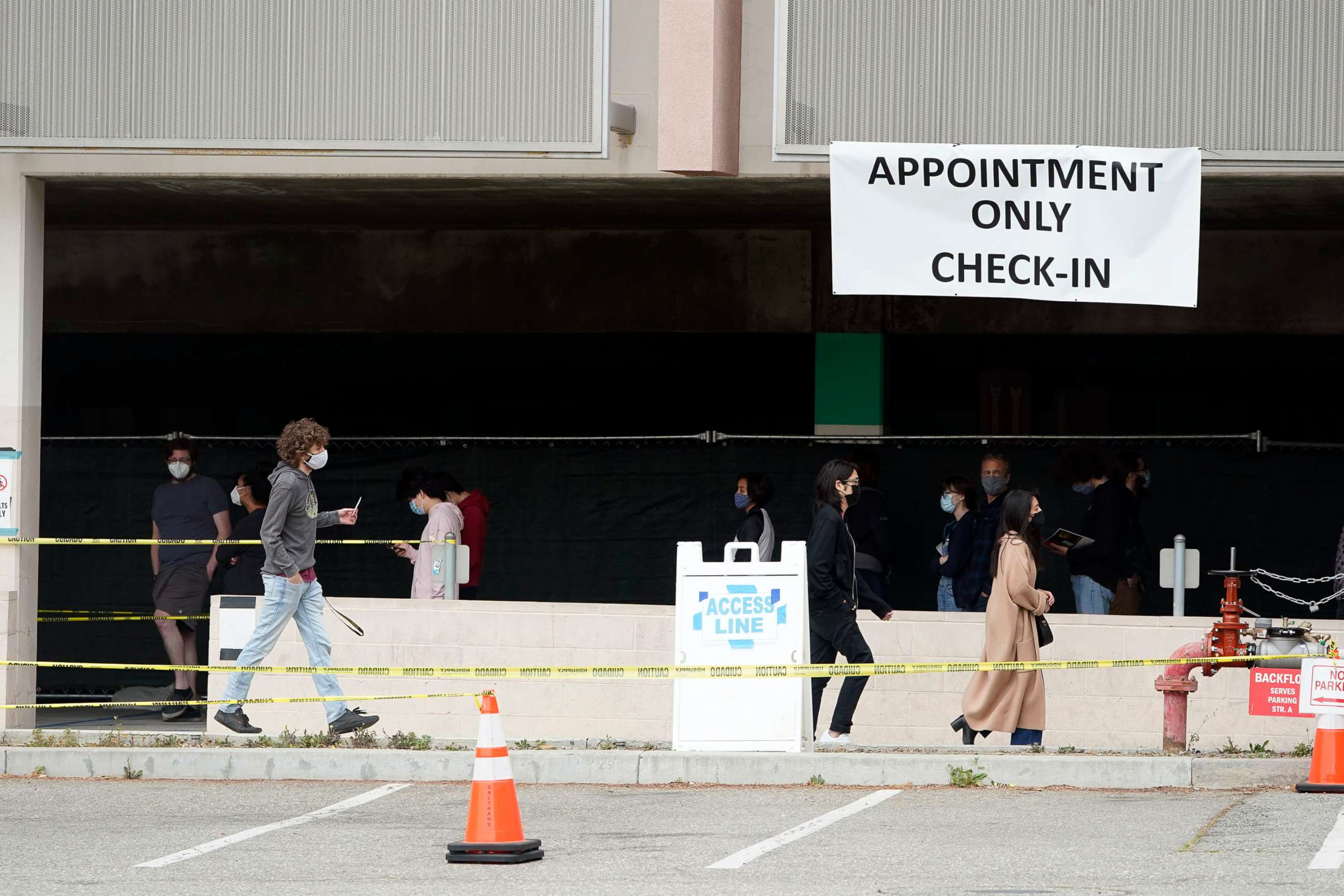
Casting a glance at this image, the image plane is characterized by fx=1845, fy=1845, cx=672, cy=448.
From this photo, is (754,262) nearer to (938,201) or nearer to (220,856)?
(938,201)

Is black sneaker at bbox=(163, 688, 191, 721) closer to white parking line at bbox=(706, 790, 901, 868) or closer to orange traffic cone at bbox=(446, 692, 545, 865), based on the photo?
white parking line at bbox=(706, 790, 901, 868)

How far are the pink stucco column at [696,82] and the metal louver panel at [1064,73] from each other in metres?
0.35

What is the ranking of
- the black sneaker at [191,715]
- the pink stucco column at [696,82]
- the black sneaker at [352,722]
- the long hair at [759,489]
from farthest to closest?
the black sneaker at [191,715] < the long hair at [759,489] < the pink stucco column at [696,82] < the black sneaker at [352,722]

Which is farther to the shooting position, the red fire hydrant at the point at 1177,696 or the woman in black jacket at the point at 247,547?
the woman in black jacket at the point at 247,547

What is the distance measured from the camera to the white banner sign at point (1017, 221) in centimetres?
1166

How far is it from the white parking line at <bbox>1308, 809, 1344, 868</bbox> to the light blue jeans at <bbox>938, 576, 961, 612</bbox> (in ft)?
16.7

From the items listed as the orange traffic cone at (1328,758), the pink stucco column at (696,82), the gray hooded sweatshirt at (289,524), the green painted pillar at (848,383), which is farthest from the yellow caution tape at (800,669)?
the green painted pillar at (848,383)

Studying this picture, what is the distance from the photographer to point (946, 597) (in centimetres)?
1328

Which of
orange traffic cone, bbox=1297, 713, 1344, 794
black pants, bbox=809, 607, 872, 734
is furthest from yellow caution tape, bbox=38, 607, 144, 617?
orange traffic cone, bbox=1297, 713, 1344, 794

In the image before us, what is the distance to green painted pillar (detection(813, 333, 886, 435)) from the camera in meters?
17.0

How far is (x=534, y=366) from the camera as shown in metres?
A: 17.6

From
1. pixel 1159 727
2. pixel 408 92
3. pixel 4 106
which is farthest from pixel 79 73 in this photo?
pixel 1159 727

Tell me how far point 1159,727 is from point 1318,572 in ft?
10.1

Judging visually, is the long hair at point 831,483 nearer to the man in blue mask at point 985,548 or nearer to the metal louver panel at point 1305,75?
the man in blue mask at point 985,548
